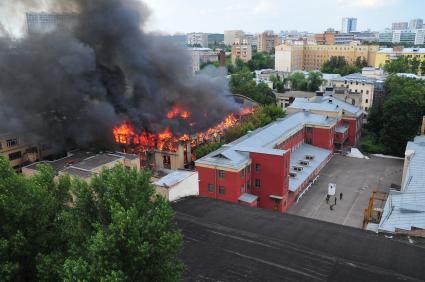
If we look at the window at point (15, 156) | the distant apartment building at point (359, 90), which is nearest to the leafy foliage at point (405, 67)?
the distant apartment building at point (359, 90)

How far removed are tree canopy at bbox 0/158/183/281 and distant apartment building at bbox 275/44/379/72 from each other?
76.7 m

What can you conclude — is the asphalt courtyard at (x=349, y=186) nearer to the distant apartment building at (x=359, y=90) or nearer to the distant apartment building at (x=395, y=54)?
the distant apartment building at (x=359, y=90)

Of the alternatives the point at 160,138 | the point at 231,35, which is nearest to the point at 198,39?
the point at 231,35

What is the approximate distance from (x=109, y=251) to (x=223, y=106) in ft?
106

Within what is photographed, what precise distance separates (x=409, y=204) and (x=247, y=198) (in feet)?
25.8

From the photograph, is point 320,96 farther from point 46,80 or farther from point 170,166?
point 46,80

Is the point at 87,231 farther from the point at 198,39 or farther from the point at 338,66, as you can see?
the point at 198,39

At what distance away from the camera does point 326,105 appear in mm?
34969

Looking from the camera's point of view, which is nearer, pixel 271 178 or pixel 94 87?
pixel 271 178

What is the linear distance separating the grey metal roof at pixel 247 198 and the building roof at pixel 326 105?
54.8 feet

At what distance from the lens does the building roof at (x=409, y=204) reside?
45.8 ft

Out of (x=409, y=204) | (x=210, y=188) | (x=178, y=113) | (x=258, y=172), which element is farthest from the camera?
(x=178, y=113)

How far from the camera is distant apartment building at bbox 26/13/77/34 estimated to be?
105 feet

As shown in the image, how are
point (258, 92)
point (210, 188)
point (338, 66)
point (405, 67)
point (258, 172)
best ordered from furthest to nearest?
point (338, 66)
point (405, 67)
point (258, 92)
point (258, 172)
point (210, 188)
